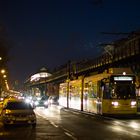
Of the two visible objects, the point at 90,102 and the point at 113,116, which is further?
the point at 90,102

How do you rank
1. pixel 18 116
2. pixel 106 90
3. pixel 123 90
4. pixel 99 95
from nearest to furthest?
1. pixel 18 116
2. pixel 123 90
3. pixel 106 90
4. pixel 99 95

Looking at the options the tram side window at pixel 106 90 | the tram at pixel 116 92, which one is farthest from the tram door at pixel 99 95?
the tram side window at pixel 106 90

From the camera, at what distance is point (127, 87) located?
37.1 metres

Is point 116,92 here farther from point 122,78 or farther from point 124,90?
point 122,78

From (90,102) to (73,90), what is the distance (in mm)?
10768

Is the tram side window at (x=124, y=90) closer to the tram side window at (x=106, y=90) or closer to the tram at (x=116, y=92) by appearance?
the tram at (x=116, y=92)

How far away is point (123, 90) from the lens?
37031mm

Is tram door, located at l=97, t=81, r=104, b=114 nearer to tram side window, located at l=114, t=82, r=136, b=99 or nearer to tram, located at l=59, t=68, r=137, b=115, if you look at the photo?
tram, located at l=59, t=68, r=137, b=115

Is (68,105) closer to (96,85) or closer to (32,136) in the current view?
(96,85)

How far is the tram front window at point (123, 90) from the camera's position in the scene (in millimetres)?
36875

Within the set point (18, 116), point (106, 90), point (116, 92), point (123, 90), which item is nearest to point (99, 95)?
point (106, 90)

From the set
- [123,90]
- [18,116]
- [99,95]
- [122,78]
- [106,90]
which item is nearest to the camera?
[18,116]

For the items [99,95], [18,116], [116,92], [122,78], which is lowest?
[18,116]

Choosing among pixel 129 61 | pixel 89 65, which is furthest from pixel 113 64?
pixel 89 65
